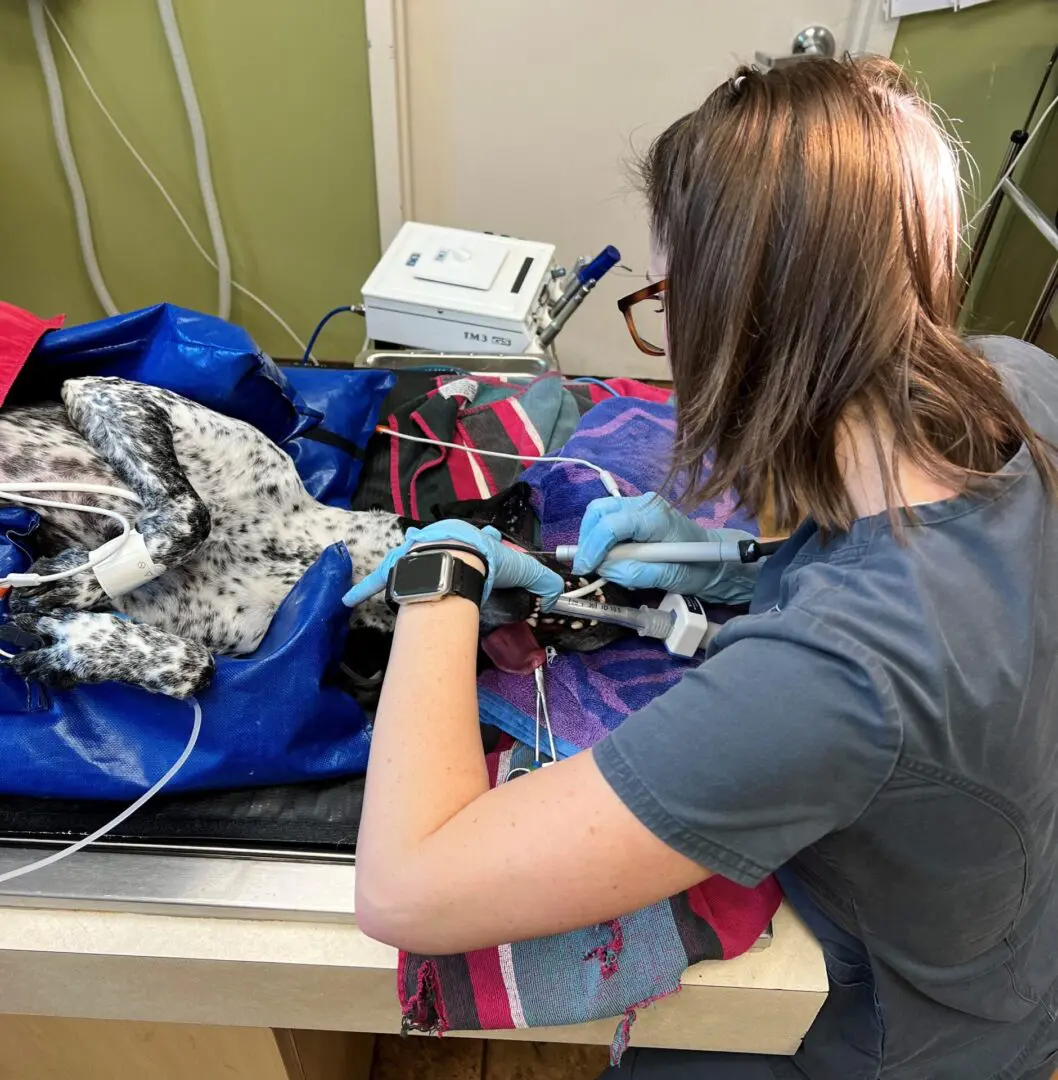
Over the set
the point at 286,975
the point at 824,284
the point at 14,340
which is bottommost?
the point at 286,975

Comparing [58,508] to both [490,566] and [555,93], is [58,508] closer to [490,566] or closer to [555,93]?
[490,566]

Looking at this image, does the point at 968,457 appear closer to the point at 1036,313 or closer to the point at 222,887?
the point at 222,887

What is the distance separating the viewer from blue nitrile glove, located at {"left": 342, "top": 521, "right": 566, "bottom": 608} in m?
0.95

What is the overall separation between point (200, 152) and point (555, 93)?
101 cm

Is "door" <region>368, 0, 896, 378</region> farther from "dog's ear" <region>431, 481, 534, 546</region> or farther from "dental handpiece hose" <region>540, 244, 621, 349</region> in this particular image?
"dog's ear" <region>431, 481, 534, 546</region>

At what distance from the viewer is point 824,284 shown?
0.69 meters

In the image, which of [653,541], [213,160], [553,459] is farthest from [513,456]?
[213,160]

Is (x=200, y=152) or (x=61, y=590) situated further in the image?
(x=200, y=152)

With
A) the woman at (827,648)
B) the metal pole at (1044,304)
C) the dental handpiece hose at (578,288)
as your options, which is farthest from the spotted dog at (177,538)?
the metal pole at (1044,304)

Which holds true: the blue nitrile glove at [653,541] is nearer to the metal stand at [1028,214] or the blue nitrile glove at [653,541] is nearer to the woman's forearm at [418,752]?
the woman's forearm at [418,752]

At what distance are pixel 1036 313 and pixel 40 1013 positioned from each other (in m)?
2.42

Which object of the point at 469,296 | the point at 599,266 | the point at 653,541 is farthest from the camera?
the point at 469,296

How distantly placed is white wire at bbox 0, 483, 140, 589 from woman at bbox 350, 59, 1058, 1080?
0.41m

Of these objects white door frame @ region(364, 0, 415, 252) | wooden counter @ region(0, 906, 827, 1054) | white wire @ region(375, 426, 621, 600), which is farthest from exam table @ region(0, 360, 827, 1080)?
white door frame @ region(364, 0, 415, 252)
